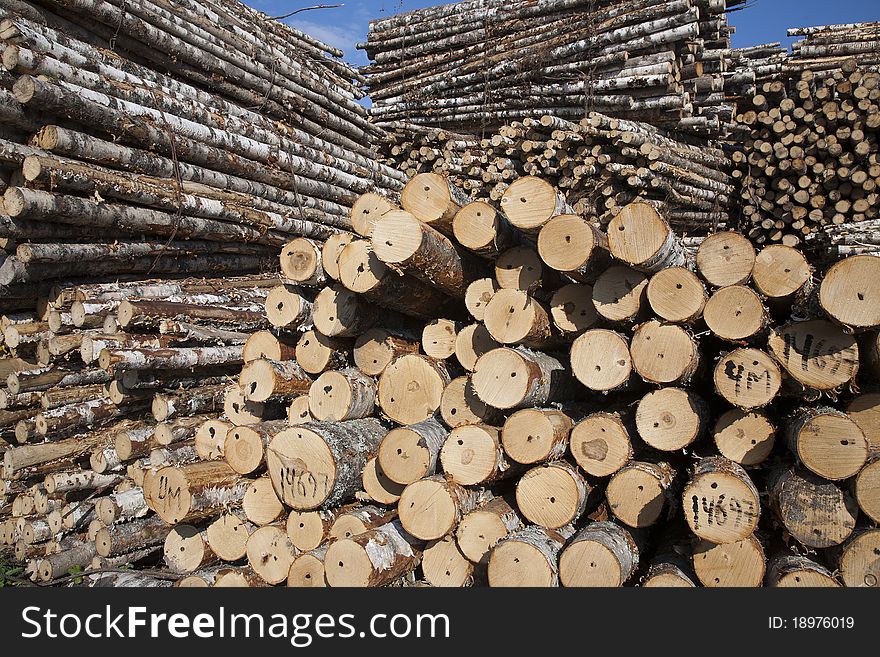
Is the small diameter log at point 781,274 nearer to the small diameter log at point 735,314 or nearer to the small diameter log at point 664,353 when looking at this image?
the small diameter log at point 735,314

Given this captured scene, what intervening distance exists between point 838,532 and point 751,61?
350 inches

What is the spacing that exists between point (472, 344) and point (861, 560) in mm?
2577

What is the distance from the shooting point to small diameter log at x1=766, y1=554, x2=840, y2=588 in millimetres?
3453

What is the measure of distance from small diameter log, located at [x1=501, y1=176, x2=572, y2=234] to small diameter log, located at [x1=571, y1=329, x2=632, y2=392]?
0.79 metres

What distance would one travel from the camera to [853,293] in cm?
346

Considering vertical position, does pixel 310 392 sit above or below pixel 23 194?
below

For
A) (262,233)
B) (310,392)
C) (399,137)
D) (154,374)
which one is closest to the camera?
(310,392)

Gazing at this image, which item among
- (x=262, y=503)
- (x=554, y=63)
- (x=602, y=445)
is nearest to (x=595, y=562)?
(x=602, y=445)

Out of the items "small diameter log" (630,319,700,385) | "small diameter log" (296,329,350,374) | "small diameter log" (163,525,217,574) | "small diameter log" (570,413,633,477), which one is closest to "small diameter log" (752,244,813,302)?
"small diameter log" (630,319,700,385)

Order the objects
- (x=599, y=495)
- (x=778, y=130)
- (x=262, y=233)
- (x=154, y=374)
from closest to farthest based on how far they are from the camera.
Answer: (x=599, y=495)
(x=154, y=374)
(x=262, y=233)
(x=778, y=130)

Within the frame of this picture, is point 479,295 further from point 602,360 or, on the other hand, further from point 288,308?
point 288,308

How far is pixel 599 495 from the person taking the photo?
4.45 meters

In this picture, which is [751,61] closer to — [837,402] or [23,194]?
[837,402]
